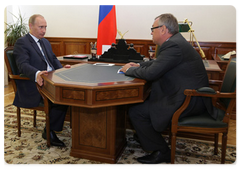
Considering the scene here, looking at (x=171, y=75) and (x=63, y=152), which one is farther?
(x=63, y=152)

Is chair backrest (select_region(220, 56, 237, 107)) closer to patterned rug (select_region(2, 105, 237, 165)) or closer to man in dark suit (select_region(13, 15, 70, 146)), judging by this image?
patterned rug (select_region(2, 105, 237, 165))

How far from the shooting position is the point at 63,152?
2578 millimetres

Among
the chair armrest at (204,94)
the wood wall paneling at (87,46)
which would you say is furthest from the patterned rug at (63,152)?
the wood wall paneling at (87,46)

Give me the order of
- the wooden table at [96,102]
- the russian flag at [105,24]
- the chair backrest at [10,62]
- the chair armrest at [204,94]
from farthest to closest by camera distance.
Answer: the russian flag at [105,24] → the chair backrest at [10,62] → the chair armrest at [204,94] → the wooden table at [96,102]

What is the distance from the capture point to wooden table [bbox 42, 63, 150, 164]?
6.06 feet

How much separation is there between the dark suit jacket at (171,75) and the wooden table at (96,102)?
14 cm

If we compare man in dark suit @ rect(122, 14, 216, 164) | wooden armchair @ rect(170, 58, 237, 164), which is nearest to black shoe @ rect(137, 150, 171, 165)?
man in dark suit @ rect(122, 14, 216, 164)

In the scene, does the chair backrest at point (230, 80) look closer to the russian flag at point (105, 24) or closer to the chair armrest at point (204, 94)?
the chair armrest at point (204, 94)

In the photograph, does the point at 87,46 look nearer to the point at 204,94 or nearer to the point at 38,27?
the point at 38,27

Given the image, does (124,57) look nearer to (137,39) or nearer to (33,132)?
(33,132)

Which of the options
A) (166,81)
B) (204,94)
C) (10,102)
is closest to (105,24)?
(166,81)

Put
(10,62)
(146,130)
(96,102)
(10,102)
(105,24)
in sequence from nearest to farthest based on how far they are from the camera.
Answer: (96,102), (146,130), (10,62), (105,24), (10,102)

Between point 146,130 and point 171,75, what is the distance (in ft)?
1.92

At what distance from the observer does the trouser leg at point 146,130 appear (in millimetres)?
2342
